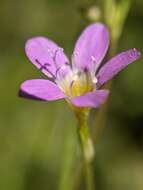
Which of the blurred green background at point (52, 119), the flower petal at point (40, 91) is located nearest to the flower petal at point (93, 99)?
the flower petal at point (40, 91)

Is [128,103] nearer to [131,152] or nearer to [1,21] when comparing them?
[131,152]

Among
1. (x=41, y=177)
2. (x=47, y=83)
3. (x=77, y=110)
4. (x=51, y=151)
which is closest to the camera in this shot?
(x=47, y=83)

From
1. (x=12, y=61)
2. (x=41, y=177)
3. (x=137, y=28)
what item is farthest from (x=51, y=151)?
(x=137, y=28)

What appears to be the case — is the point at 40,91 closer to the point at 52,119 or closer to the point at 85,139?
the point at 85,139

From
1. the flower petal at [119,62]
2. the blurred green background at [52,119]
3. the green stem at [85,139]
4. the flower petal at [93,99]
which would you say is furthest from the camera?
the blurred green background at [52,119]

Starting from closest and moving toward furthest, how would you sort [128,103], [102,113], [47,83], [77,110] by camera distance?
1. [47,83]
2. [77,110]
3. [102,113]
4. [128,103]

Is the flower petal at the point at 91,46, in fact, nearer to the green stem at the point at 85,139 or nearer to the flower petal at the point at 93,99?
the green stem at the point at 85,139

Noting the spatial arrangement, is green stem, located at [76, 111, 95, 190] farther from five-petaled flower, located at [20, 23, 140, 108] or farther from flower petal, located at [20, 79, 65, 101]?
flower petal, located at [20, 79, 65, 101]
